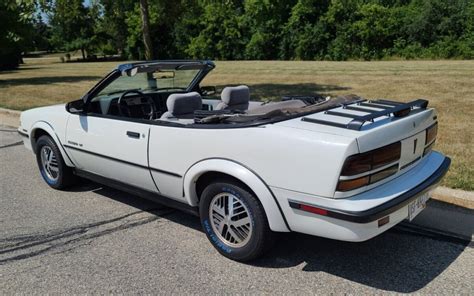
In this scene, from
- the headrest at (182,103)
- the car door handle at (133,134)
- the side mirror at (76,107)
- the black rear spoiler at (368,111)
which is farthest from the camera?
the side mirror at (76,107)

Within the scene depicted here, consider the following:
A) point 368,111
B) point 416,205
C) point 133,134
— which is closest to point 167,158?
point 133,134

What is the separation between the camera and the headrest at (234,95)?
174 inches

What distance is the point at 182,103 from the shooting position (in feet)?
13.3

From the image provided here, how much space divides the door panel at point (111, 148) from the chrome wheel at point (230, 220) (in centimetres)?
72

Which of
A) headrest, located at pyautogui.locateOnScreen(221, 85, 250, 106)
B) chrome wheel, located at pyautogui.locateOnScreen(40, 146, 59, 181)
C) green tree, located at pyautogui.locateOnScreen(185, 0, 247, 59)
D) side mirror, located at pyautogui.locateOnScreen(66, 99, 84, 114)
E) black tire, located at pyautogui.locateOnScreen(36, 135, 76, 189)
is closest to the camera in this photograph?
headrest, located at pyautogui.locateOnScreen(221, 85, 250, 106)

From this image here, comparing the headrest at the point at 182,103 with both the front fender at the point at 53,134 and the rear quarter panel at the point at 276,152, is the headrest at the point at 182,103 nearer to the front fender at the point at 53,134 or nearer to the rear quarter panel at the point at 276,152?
the rear quarter panel at the point at 276,152

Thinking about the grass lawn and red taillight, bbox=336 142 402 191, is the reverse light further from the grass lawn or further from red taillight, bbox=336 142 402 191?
the grass lawn

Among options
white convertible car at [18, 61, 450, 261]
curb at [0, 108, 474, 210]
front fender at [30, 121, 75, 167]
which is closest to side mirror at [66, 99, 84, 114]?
white convertible car at [18, 61, 450, 261]

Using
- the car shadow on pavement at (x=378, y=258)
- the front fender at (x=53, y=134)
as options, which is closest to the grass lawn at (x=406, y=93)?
the car shadow on pavement at (x=378, y=258)

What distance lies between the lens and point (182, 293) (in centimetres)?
304

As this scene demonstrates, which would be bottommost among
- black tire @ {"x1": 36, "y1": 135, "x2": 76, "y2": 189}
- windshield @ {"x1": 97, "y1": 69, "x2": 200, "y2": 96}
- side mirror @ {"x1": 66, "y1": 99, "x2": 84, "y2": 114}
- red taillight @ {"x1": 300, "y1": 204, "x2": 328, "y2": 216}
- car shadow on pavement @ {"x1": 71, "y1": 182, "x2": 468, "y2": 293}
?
car shadow on pavement @ {"x1": 71, "y1": 182, "x2": 468, "y2": 293}

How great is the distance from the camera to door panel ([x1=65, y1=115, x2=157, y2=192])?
3922 mm

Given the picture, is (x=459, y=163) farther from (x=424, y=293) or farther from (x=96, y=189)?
(x=96, y=189)

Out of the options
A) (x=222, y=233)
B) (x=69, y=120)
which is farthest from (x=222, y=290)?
(x=69, y=120)
